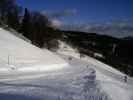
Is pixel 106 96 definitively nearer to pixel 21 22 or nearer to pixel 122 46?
pixel 21 22

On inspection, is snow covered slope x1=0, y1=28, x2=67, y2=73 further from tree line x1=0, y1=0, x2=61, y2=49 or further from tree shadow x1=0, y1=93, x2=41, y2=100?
tree line x1=0, y1=0, x2=61, y2=49

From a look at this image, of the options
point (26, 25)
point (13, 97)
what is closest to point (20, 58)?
point (13, 97)

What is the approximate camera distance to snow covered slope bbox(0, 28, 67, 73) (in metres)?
16.9

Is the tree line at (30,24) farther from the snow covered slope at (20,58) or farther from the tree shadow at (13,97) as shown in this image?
the tree shadow at (13,97)

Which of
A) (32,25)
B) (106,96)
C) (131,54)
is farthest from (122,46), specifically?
(106,96)

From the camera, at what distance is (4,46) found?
20.9 metres

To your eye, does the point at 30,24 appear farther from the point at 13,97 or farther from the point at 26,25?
the point at 13,97

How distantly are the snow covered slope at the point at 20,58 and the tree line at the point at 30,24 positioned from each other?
68.4ft

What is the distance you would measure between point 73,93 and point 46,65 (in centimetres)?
1008

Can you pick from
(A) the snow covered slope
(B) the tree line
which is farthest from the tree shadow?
(B) the tree line

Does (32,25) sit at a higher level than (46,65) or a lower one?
Answer: higher

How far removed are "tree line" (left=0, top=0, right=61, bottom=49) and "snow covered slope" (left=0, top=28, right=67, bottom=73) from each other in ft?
68.4

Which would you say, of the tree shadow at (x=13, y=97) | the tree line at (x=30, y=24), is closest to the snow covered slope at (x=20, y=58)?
the tree shadow at (x=13, y=97)

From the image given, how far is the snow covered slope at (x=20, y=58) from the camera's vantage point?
16.9 m
